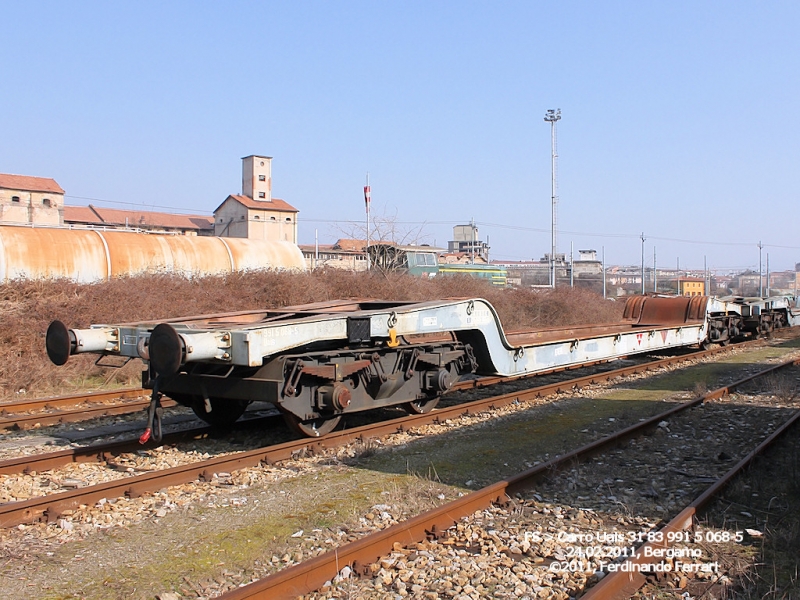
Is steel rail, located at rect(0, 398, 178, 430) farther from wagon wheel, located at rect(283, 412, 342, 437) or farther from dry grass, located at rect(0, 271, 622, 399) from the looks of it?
wagon wheel, located at rect(283, 412, 342, 437)

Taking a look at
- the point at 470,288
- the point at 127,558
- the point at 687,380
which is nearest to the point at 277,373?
the point at 127,558

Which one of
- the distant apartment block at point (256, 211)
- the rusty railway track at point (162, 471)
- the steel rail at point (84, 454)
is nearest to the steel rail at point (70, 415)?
the steel rail at point (84, 454)

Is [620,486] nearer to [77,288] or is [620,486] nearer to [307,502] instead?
[307,502]

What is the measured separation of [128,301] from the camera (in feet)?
48.6

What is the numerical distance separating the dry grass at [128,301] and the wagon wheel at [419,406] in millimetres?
6493

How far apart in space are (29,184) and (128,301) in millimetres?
55325

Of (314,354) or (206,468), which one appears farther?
(314,354)

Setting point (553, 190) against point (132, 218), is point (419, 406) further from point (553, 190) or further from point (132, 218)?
point (132, 218)

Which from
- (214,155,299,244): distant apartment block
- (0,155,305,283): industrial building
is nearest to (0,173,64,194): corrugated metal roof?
(214,155,299,244): distant apartment block

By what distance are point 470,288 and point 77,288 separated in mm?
16937

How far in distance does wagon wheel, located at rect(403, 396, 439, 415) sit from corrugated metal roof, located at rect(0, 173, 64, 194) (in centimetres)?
6253

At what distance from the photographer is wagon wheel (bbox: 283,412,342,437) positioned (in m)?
7.21

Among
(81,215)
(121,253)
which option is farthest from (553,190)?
(81,215)

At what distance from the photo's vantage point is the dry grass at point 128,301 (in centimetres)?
1208
